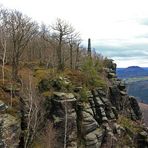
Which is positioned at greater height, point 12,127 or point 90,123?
point 12,127

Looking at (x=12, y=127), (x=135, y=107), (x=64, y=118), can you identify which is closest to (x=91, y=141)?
(x=64, y=118)

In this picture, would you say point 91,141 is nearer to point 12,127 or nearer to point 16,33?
point 12,127

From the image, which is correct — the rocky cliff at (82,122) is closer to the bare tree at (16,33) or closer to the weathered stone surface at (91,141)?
the weathered stone surface at (91,141)

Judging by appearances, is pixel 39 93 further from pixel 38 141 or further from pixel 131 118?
pixel 131 118

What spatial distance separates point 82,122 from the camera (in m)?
87.2

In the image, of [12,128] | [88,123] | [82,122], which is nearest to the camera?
[12,128]

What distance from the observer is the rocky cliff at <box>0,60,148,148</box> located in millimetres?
77875

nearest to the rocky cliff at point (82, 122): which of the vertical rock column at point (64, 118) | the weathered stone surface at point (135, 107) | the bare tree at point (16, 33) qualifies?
Result: the vertical rock column at point (64, 118)

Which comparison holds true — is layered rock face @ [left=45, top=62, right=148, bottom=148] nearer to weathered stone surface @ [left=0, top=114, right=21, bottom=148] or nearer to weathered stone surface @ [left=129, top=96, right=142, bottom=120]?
weathered stone surface @ [left=0, top=114, right=21, bottom=148]

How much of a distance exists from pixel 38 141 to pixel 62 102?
12099mm

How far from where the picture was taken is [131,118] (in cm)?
12512

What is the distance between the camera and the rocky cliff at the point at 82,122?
255 ft

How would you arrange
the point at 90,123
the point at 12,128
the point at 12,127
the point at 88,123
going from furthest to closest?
the point at 90,123 < the point at 88,123 < the point at 12,127 < the point at 12,128

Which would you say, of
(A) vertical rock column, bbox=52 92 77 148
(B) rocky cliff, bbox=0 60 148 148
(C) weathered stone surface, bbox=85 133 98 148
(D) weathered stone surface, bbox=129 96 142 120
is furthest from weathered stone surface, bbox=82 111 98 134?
(D) weathered stone surface, bbox=129 96 142 120
